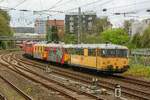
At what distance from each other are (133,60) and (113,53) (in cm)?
933

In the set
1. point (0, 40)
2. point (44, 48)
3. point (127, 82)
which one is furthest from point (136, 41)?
point (0, 40)

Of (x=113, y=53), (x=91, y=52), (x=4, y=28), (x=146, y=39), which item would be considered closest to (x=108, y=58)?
(x=113, y=53)

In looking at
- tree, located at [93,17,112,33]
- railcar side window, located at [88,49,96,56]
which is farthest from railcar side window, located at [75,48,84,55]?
tree, located at [93,17,112,33]

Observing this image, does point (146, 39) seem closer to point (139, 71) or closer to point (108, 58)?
point (139, 71)

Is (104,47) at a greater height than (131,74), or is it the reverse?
(104,47)

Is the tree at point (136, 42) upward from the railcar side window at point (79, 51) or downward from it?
downward

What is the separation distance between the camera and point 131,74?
1458 inches

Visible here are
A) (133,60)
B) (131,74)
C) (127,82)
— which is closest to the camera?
(127,82)

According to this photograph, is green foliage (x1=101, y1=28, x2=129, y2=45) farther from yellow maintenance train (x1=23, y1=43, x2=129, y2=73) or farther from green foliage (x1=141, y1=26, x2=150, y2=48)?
yellow maintenance train (x1=23, y1=43, x2=129, y2=73)

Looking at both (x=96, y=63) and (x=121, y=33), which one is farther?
(x=121, y=33)

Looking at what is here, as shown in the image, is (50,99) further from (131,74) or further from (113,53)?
(131,74)

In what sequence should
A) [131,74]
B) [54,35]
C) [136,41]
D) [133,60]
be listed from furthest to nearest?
[54,35], [136,41], [133,60], [131,74]

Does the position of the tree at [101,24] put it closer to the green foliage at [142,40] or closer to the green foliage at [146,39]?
the green foliage at [142,40]

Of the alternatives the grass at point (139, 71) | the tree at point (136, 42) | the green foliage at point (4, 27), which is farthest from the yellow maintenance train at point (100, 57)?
the green foliage at point (4, 27)
